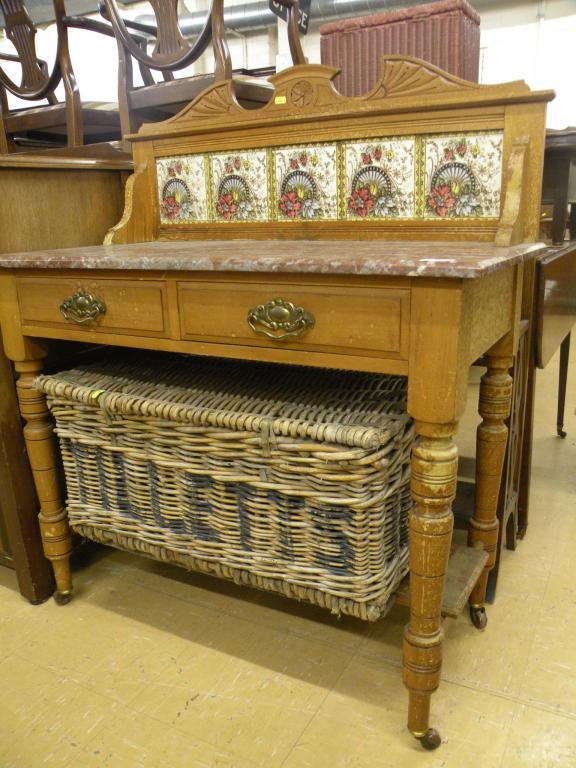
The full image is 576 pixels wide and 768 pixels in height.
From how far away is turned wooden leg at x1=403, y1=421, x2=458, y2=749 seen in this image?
930 millimetres

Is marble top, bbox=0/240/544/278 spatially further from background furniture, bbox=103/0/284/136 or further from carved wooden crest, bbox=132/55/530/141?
background furniture, bbox=103/0/284/136

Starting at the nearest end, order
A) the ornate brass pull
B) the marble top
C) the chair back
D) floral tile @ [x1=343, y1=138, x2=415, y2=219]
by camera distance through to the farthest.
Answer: the marble top → the ornate brass pull → floral tile @ [x1=343, y1=138, x2=415, y2=219] → the chair back

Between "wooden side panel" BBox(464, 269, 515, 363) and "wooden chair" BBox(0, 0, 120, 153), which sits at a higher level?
"wooden chair" BBox(0, 0, 120, 153)

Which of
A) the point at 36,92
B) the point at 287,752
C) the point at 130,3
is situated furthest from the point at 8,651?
the point at 130,3

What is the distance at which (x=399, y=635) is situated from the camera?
4.36 ft

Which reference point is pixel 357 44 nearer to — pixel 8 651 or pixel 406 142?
pixel 406 142

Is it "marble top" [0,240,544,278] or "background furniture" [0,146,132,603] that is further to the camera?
"background furniture" [0,146,132,603]

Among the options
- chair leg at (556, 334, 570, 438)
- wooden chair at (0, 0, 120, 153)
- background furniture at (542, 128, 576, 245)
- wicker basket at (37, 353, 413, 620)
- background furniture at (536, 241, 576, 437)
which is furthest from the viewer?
wooden chair at (0, 0, 120, 153)

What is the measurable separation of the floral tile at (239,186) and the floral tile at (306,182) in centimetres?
4

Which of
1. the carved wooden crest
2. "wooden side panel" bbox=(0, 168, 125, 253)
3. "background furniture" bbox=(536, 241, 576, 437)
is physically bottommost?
"background furniture" bbox=(536, 241, 576, 437)

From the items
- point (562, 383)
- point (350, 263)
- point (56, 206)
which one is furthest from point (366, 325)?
point (562, 383)

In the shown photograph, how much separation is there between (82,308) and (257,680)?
78cm

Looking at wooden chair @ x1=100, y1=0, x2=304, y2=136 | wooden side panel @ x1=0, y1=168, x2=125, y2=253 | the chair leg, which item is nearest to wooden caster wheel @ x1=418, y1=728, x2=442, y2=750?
wooden side panel @ x1=0, y1=168, x2=125, y2=253

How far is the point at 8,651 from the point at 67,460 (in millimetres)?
407
